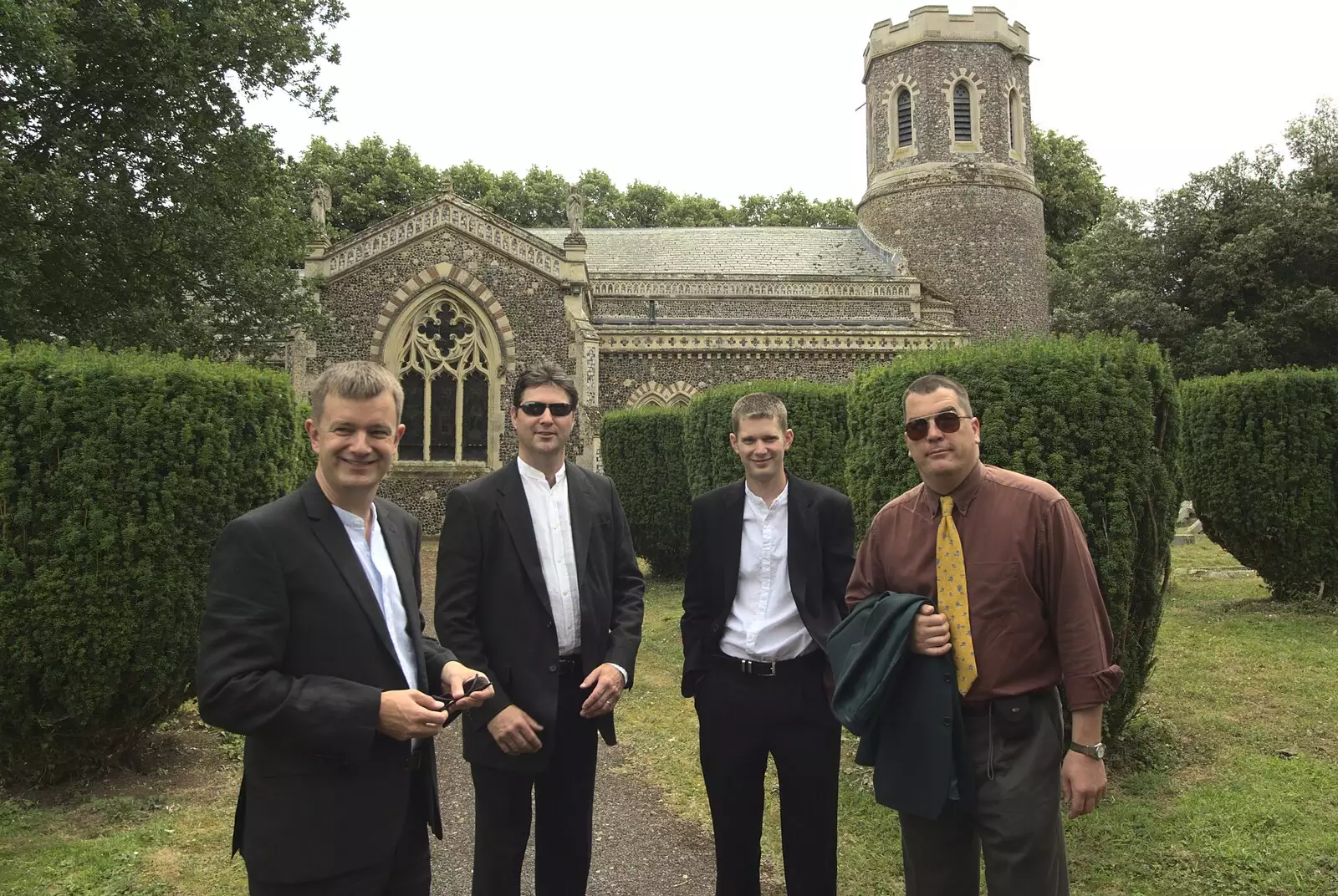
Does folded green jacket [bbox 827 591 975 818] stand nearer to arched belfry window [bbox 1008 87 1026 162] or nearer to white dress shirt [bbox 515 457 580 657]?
white dress shirt [bbox 515 457 580 657]

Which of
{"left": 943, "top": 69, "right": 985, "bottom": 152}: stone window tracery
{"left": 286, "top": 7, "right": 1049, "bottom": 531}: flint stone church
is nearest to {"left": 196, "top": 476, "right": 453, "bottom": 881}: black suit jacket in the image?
{"left": 286, "top": 7, "right": 1049, "bottom": 531}: flint stone church

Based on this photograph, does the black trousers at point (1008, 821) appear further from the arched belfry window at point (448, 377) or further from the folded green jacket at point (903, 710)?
the arched belfry window at point (448, 377)

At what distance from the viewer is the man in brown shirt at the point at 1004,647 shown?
2.50 m

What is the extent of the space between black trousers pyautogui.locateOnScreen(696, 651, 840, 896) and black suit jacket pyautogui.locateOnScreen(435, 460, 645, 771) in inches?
18.1

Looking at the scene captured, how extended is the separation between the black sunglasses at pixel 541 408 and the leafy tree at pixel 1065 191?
38.5 m

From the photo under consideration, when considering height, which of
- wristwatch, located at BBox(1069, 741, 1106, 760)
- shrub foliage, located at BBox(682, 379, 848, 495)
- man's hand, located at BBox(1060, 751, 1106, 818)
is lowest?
man's hand, located at BBox(1060, 751, 1106, 818)

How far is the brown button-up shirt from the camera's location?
2498 mm

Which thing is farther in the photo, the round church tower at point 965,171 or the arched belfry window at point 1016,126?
the arched belfry window at point 1016,126

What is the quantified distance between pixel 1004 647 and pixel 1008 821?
0.50 m

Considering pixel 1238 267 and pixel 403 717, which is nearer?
pixel 403 717

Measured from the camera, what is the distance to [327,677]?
7.02 ft

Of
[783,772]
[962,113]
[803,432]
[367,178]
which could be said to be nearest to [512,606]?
[783,772]

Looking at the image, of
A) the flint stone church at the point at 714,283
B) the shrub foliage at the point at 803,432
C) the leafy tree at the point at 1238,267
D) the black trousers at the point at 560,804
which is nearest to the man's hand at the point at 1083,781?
the black trousers at the point at 560,804

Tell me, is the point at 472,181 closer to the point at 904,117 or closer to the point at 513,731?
the point at 904,117
